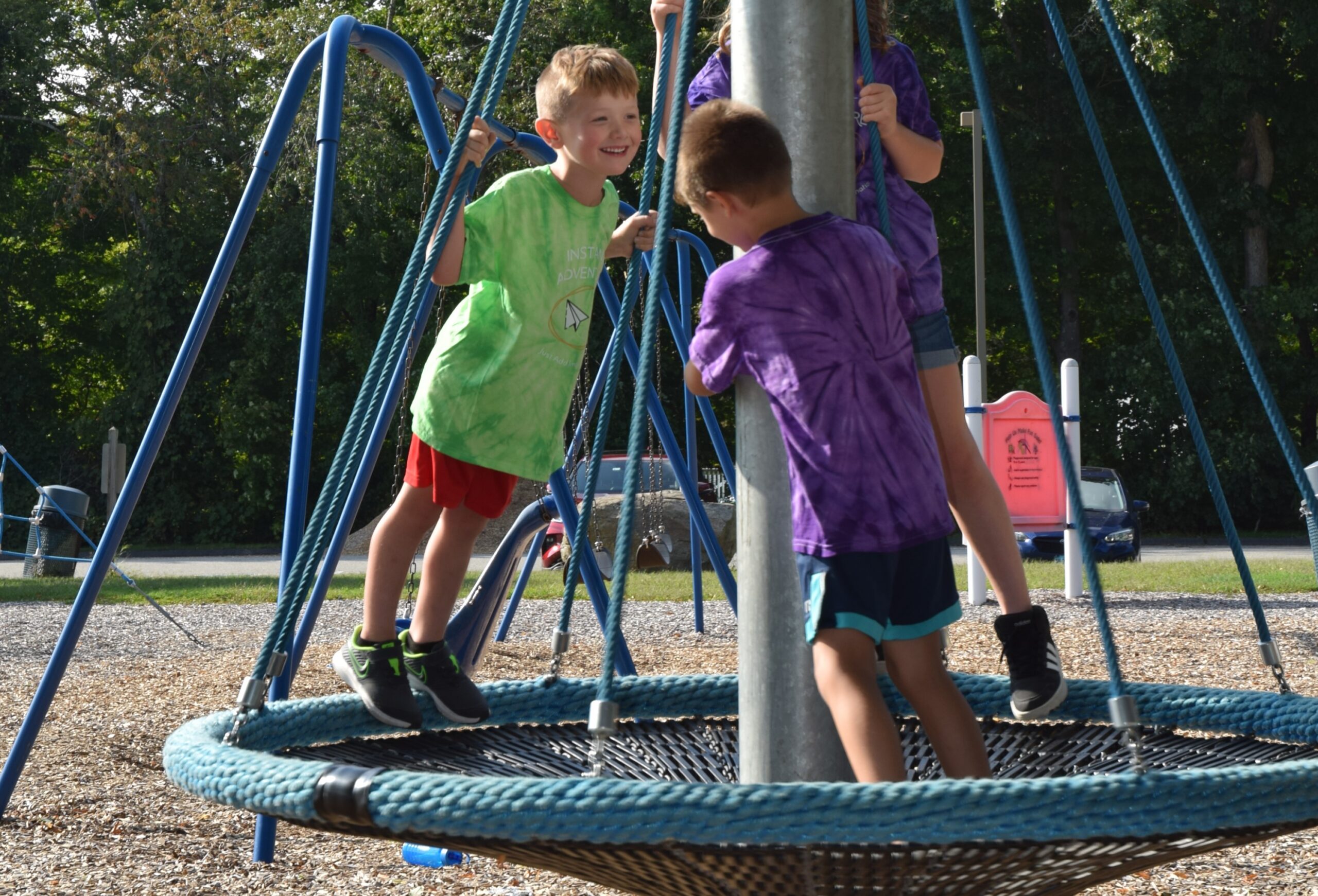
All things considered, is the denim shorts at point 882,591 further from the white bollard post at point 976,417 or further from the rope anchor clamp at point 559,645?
the white bollard post at point 976,417

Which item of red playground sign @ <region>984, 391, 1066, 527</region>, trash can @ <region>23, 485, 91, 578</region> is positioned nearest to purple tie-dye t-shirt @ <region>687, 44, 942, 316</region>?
red playground sign @ <region>984, 391, 1066, 527</region>

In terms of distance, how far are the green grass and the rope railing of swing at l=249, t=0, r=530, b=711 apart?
699 cm

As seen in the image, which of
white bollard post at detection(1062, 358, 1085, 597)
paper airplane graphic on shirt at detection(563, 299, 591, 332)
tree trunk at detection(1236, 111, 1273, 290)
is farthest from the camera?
tree trunk at detection(1236, 111, 1273, 290)

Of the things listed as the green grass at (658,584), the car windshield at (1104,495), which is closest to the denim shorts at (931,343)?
the green grass at (658,584)

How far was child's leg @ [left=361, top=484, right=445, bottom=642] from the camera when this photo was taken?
2.35m

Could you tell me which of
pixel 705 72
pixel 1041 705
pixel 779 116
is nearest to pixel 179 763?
pixel 779 116

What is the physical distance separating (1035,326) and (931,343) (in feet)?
1.36

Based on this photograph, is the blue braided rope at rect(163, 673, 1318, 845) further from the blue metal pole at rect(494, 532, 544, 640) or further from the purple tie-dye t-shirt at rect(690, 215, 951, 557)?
the blue metal pole at rect(494, 532, 544, 640)

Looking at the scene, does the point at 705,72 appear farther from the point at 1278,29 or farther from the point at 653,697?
the point at 1278,29

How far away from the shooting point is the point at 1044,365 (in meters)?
1.71

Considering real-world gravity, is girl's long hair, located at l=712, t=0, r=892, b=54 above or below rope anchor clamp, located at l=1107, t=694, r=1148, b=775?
above

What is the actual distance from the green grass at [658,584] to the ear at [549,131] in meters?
6.35

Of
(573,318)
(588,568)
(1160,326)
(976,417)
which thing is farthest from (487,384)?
(976,417)

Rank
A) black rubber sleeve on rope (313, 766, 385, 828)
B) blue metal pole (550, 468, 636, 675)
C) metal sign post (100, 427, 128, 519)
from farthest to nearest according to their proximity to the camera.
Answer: metal sign post (100, 427, 128, 519) < blue metal pole (550, 468, 636, 675) < black rubber sleeve on rope (313, 766, 385, 828)
